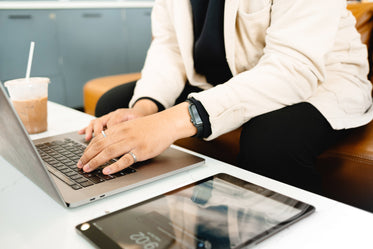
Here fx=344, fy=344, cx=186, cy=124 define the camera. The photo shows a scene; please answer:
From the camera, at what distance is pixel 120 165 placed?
539 millimetres

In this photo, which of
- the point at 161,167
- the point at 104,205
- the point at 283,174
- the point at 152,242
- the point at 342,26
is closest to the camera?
the point at 152,242

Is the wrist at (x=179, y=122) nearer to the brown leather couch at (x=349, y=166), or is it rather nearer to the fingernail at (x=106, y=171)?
the fingernail at (x=106, y=171)

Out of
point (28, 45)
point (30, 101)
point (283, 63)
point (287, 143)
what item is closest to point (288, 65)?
point (283, 63)

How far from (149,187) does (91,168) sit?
0.10m

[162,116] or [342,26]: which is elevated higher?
Result: [342,26]

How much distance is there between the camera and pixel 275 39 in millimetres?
770

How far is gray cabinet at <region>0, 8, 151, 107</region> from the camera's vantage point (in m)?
2.48

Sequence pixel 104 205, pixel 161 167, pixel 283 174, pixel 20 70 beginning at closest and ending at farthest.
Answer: pixel 104 205
pixel 161 167
pixel 283 174
pixel 20 70

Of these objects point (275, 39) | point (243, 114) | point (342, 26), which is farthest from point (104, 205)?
point (342, 26)

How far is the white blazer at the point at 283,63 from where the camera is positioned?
727 mm

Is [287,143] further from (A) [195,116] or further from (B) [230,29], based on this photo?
(B) [230,29]

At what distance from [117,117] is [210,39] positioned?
32cm

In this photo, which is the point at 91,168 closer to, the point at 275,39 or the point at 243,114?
the point at 243,114

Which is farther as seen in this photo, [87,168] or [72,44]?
[72,44]
